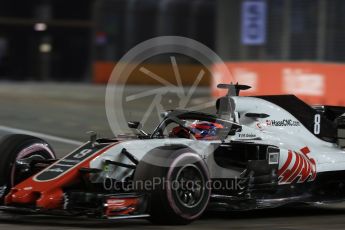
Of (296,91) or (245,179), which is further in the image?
(296,91)

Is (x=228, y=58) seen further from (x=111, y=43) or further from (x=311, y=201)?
(x=311, y=201)

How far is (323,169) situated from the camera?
8.95m

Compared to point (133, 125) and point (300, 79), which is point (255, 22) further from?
point (133, 125)

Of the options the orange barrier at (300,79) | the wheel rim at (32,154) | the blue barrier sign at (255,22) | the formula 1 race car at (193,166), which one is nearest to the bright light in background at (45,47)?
the blue barrier sign at (255,22)

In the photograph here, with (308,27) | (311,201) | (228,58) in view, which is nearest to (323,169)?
(311,201)

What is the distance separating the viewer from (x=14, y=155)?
8.35 m

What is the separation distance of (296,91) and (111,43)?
26.0 meters

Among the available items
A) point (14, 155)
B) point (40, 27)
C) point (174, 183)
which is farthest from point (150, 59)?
point (40, 27)

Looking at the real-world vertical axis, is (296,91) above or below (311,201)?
above

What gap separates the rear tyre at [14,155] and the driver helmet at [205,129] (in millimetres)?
1655

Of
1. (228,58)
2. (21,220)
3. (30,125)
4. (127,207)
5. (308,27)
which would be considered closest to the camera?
(127,207)

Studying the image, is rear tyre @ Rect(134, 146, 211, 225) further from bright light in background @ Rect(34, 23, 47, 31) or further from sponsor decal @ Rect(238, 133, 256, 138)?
bright light in background @ Rect(34, 23, 47, 31)

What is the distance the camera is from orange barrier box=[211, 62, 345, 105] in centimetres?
2214

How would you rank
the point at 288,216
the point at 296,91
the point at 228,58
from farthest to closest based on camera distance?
the point at 228,58 < the point at 296,91 < the point at 288,216
